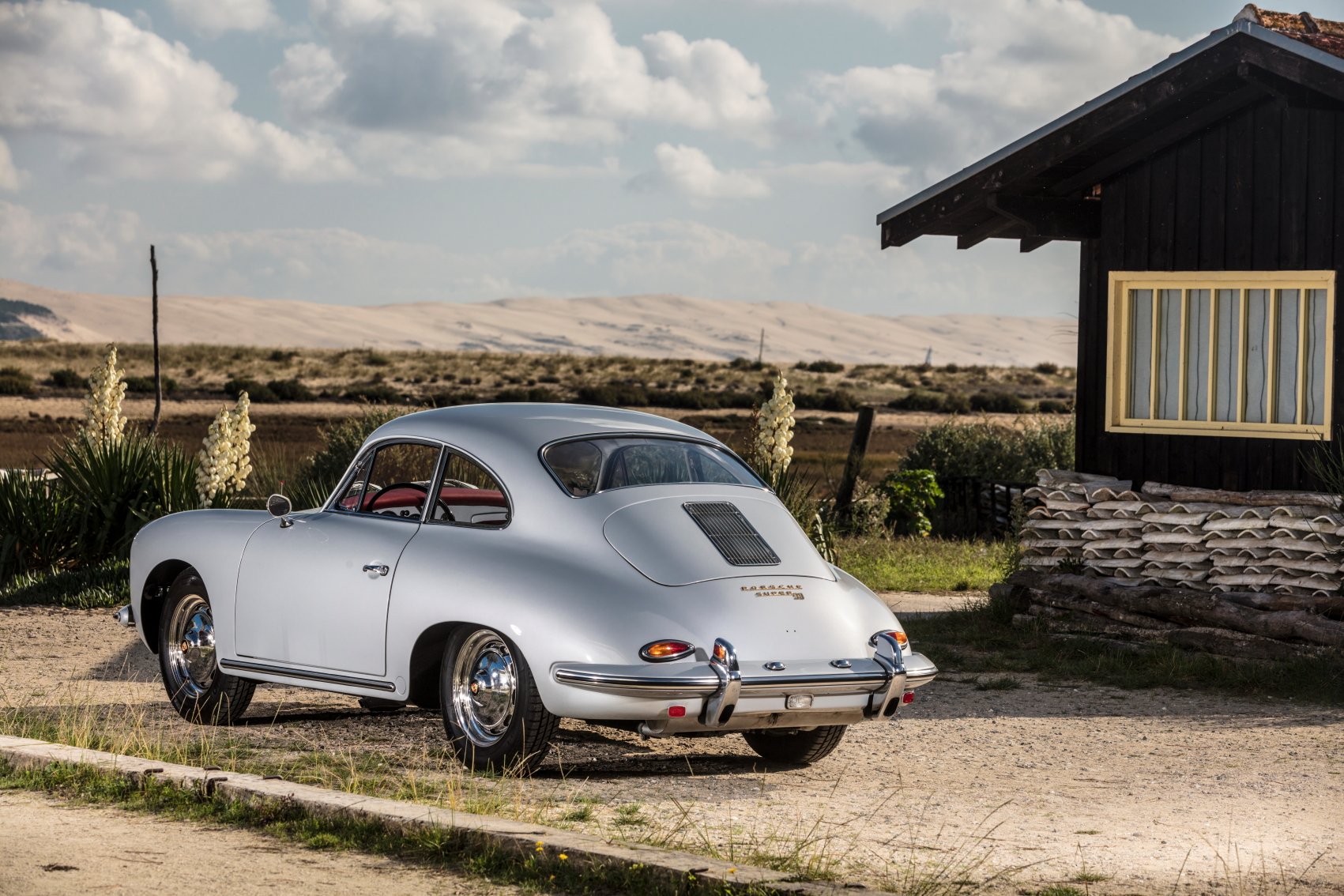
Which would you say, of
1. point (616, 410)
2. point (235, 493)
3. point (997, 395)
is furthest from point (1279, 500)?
point (997, 395)

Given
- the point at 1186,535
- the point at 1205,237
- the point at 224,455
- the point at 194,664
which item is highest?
the point at 1205,237

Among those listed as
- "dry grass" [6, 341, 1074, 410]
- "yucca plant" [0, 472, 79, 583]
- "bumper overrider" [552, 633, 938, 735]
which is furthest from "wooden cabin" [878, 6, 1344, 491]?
"dry grass" [6, 341, 1074, 410]

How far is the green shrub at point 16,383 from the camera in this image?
5694 cm

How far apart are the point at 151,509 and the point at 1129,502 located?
29.1 feet

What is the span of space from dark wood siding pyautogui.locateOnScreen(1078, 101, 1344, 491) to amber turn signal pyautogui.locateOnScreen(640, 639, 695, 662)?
6.84m

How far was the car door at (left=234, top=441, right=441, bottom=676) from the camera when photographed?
806 centimetres

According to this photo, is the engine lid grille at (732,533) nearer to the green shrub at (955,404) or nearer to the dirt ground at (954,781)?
the dirt ground at (954,781)

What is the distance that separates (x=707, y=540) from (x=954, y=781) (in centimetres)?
175

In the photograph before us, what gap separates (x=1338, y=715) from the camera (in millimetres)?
10039

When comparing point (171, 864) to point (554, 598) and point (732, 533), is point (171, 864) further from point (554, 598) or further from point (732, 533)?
point (732, 533)

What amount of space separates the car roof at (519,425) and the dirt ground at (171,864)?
2366mm

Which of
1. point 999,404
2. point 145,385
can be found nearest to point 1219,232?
point 145,385

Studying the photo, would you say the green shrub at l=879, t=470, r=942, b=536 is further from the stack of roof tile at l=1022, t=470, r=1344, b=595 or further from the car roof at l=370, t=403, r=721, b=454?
the car roof at l=370, t=403, r=721, b=454

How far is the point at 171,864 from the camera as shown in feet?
19.9
